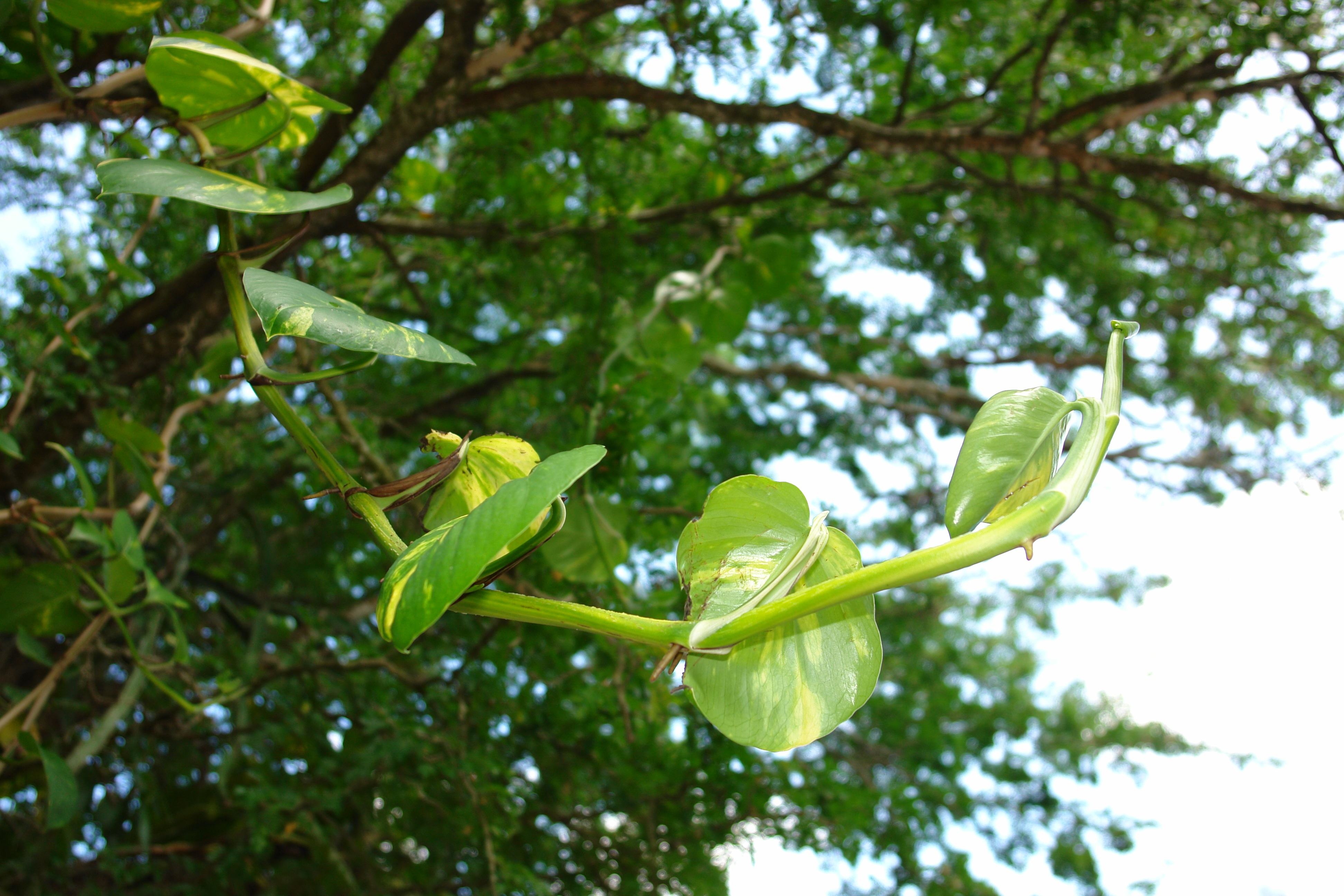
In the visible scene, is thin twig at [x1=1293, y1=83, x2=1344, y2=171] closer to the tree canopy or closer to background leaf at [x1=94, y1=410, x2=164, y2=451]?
the tree canopy

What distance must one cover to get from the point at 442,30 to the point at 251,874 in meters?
1.11

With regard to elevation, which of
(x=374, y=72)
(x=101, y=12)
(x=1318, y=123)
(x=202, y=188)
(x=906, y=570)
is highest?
(x=374, y=72)

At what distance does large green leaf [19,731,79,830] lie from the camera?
0.58 meters

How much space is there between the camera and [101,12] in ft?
1.58

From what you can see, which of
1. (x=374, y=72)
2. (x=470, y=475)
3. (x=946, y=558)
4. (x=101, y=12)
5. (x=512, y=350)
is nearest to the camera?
(x=946, y=558)

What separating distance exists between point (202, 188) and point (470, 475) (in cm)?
16

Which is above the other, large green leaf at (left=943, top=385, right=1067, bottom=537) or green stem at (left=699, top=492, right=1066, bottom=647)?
large green leaf at (left=943, top=385, right=1067, bottom=537)

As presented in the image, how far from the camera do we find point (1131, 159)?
112 cm

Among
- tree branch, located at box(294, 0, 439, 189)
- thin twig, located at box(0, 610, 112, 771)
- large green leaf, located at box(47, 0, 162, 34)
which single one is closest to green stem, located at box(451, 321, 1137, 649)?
large green leaf, located at box(47, 0, 162, 34)

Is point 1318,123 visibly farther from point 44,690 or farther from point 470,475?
point 44,690

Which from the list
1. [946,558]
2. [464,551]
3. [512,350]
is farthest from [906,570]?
[512,350]

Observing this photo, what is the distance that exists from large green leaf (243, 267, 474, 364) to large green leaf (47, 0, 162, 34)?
313 millimetres

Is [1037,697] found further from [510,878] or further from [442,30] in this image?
[442,30]

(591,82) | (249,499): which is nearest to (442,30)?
(591,82)
